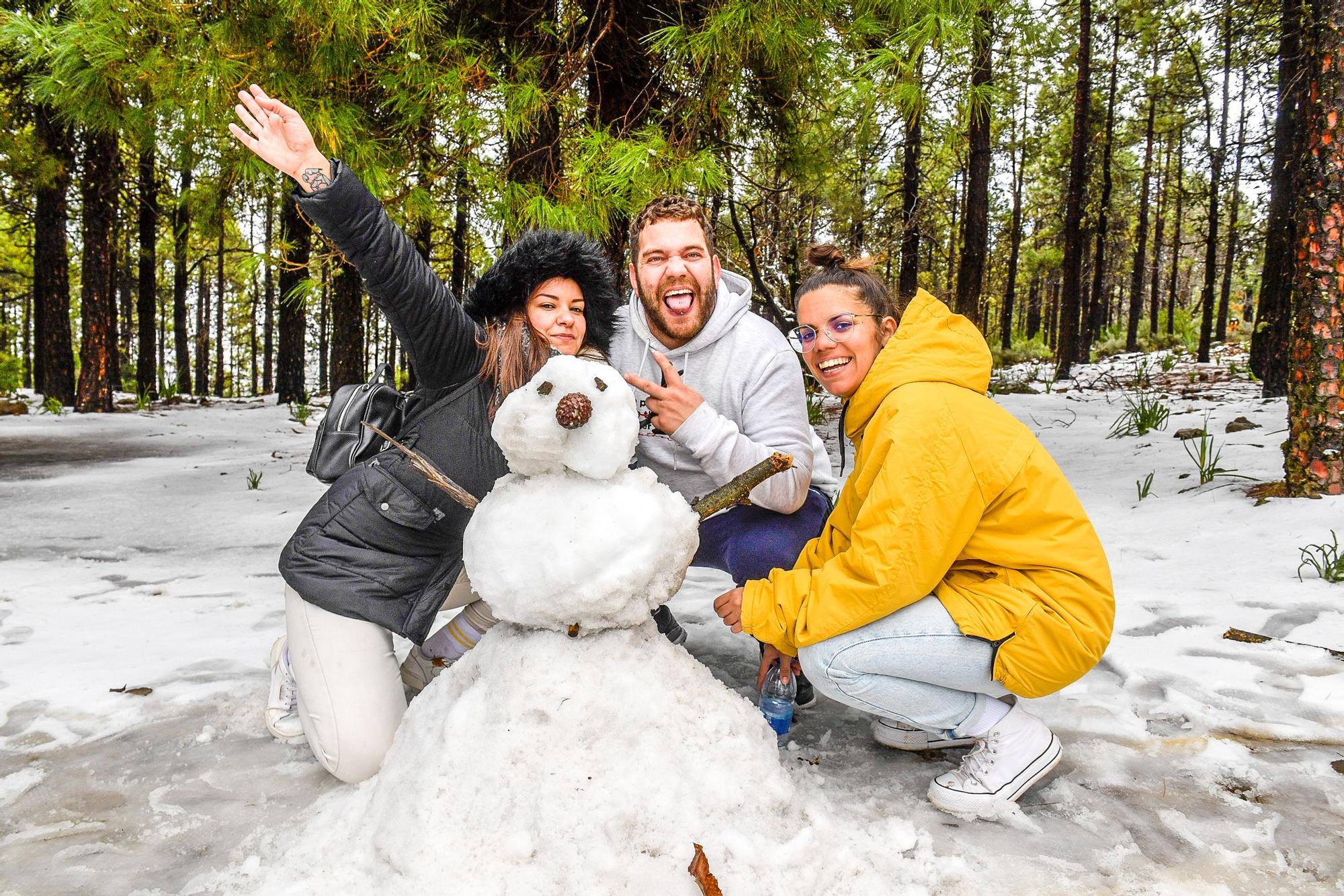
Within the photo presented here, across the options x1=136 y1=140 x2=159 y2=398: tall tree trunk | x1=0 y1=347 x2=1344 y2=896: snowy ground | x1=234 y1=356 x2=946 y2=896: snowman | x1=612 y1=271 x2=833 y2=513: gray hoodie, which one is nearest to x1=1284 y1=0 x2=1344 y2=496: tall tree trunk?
x1=0 y1=347 x2=1344 y2=896: snowy ground

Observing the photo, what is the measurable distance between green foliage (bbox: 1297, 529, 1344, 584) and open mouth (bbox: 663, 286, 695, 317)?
2.73m

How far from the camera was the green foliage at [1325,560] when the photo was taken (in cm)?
306

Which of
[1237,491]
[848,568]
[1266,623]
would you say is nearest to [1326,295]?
[1237,491]

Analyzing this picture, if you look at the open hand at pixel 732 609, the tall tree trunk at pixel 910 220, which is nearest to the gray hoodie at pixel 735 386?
the open hand at pixel 732 609

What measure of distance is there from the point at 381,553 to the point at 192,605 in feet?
5.92

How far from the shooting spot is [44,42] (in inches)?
139

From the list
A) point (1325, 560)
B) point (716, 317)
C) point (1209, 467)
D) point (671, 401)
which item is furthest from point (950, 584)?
point (1209, 467)

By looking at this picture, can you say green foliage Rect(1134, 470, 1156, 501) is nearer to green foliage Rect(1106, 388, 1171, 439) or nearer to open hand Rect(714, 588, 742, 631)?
green foliage Rect(1106, 388, 1171, 439)

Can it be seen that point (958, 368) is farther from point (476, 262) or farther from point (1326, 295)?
point (476, 262)

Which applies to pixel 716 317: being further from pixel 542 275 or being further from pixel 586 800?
pixel 586 800

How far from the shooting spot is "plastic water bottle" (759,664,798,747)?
2201 mm

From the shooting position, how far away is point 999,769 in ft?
6.11

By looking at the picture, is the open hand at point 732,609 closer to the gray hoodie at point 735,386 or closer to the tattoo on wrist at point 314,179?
the gray hoodie at point 735,386

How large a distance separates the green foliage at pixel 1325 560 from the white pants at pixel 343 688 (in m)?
3.51
